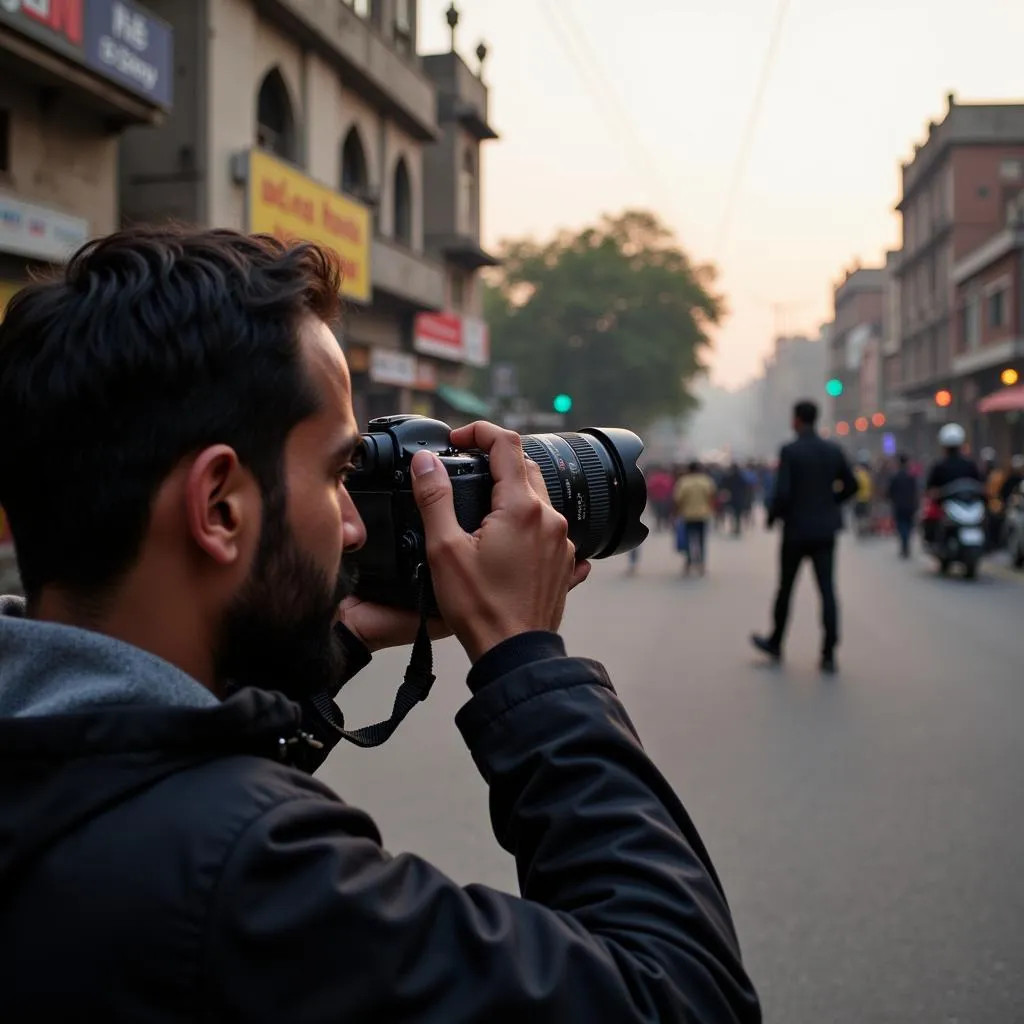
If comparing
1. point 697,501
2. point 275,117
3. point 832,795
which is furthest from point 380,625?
point 275,117

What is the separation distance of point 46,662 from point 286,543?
0.24 meters

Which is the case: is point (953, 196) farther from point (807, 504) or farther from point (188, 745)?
point (188, 745)

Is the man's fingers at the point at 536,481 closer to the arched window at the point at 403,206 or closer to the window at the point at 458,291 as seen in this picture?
the arched window at the point at 403,206

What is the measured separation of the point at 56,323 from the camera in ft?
3.62

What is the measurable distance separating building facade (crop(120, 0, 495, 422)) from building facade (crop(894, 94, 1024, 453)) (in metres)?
23.2

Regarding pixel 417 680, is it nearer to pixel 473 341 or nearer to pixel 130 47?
pixel 130 47

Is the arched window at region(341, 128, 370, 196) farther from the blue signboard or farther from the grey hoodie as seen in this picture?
the grey hoodie

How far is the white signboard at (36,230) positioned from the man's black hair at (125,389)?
37.0 feet

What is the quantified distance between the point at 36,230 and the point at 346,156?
1121cm

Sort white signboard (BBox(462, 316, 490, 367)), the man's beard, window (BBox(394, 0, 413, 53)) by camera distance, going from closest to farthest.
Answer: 1. the man's beard
2. window (BBox(394, 0, 413, 53))
3. white signboard (BBox(462, 316, 490, 367))

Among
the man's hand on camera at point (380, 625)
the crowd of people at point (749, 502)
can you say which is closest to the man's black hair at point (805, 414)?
the crowd of people at point (749, 502)

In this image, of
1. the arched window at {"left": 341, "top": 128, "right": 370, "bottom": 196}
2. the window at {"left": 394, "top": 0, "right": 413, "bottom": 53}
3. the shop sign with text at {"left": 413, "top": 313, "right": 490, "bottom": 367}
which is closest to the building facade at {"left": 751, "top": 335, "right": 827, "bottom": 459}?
the shop sign with text at {"left": 413, "top": 313, "right": 490, "bottom": 367}

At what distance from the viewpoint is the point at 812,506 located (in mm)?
8648

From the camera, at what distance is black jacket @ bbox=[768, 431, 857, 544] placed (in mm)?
8625
